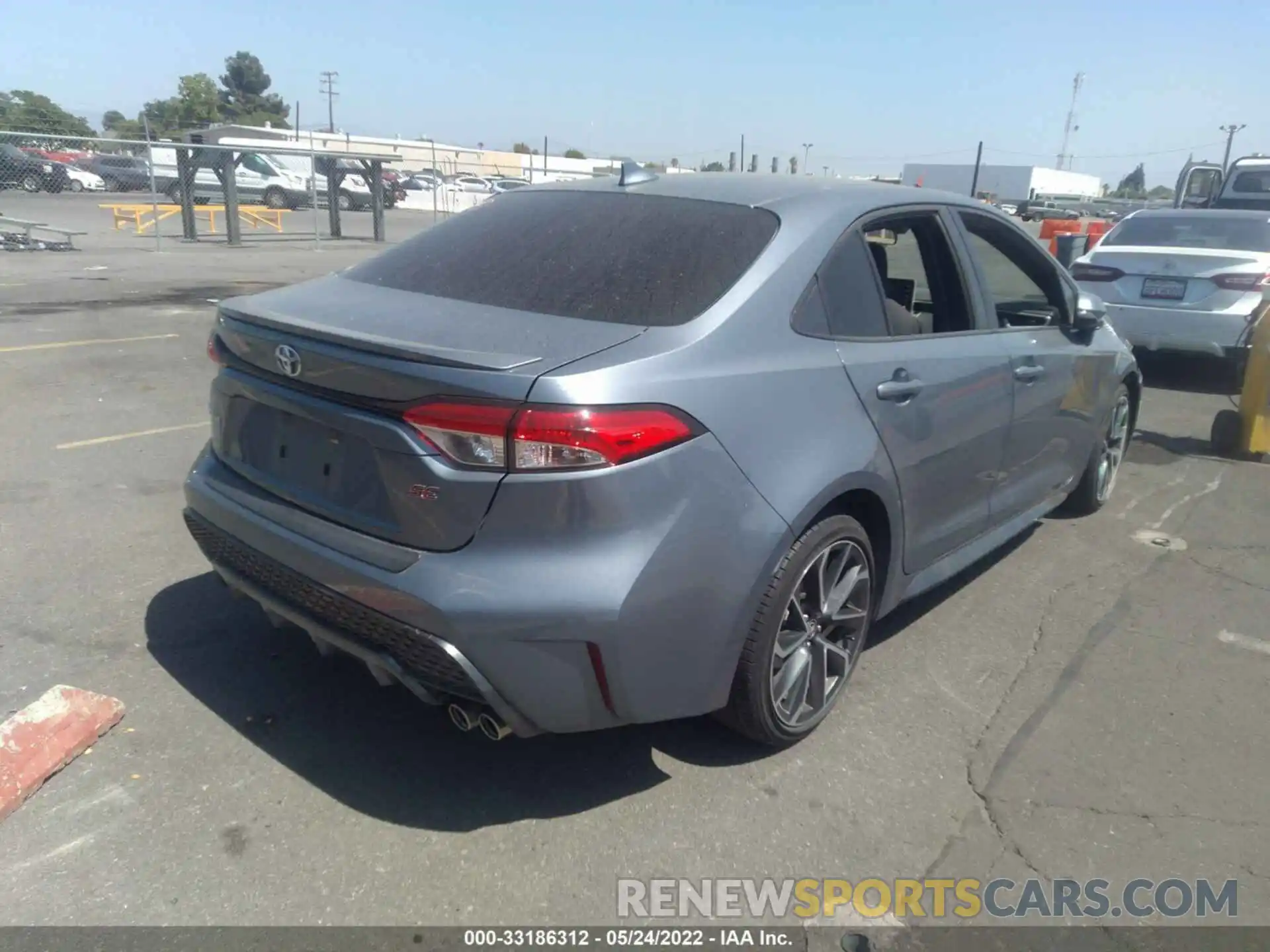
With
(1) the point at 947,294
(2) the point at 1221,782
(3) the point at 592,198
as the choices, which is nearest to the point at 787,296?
(3) the point at 592,198

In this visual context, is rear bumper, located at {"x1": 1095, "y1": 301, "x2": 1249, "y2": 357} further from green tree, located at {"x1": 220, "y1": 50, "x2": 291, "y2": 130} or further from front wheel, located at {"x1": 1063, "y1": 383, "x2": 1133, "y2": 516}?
green tree, located at {"x1": 220, "y1": 50, "x2": 291, "y2": 130}

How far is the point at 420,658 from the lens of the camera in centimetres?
251

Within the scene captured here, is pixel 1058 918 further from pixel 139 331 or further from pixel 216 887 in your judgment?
pixel 139 331

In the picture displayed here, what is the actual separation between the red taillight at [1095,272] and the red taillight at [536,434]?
8283 mm

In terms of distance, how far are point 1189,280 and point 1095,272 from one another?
0.86 meters

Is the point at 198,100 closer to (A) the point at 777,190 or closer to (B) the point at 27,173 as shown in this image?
(B) the point at 27,173

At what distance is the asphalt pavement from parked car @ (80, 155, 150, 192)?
38263 millimetres

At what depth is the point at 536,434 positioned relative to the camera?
235 centimetres

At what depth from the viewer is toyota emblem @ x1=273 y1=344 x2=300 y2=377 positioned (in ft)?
9.02

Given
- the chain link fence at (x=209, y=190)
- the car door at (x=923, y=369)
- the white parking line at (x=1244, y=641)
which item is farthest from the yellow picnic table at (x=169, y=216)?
the white parking line at (x=1244, y=641)

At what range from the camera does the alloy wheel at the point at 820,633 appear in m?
3.01

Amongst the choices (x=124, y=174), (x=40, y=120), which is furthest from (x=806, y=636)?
(x=40, y=120)

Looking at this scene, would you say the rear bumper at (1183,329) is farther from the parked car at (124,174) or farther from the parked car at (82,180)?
the parked car at (124,174)
